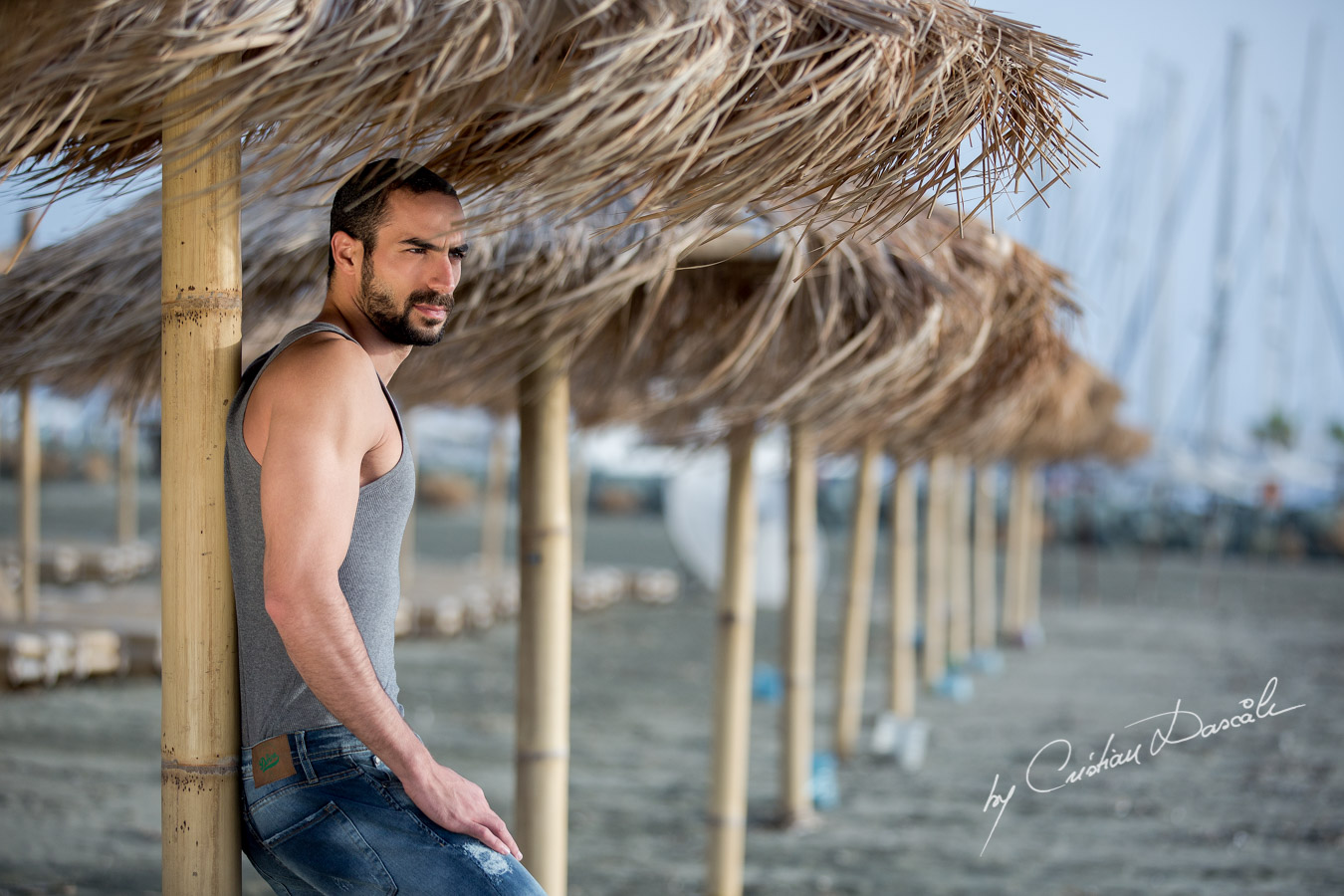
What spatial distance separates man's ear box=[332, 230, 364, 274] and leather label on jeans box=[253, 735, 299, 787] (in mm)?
599

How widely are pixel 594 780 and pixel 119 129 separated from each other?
441 cm

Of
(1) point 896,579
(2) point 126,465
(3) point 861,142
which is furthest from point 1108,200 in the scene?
(3) point 861,142

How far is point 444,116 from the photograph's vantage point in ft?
4.77

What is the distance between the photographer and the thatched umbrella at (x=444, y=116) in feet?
4.23

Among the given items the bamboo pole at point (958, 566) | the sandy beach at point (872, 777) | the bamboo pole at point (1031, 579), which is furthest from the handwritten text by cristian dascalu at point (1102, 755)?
the bamboo pole at point (1031, 579)

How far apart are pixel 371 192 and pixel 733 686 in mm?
2893

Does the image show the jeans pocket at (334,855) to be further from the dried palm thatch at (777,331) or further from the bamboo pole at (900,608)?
the bamboo pole at (900,608)

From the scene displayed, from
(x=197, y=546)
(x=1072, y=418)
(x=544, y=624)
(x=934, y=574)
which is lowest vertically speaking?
(x=934, y=574)

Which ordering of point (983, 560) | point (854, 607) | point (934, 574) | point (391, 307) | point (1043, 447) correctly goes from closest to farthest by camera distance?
point (391, 307), point (854, 607), point (934, 574), point (1043, 447), point (983, 560)

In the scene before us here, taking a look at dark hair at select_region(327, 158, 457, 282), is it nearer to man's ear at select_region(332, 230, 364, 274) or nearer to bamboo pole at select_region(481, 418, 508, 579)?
man's ear at select_region(332, 230, 364, 274)

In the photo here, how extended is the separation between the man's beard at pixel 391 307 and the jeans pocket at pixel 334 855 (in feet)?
1.95

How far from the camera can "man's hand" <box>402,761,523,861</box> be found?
1.31 m

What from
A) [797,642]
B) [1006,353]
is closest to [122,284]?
[1006,353]

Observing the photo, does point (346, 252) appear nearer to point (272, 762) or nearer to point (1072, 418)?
point (272, 762)
